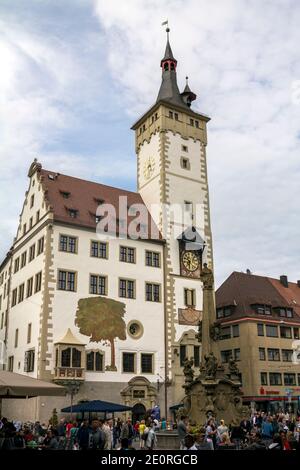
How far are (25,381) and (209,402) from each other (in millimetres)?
9309

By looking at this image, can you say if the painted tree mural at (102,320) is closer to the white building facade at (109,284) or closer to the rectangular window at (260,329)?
the white building facade at (109,284)

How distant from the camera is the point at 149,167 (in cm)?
4978

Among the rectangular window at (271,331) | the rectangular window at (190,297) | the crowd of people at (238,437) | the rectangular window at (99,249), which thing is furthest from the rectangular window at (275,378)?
the crowd of people at (238,437)

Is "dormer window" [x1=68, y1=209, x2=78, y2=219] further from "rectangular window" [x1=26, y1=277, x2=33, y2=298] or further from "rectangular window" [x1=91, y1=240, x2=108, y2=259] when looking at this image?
"rectangular window" [x1=26, y1=277, x2=33, y2=298]

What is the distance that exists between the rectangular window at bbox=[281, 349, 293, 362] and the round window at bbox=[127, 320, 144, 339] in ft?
65.6

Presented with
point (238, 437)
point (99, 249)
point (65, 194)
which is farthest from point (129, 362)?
point (238, 437)

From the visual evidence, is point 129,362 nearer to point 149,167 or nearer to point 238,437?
point 149,167

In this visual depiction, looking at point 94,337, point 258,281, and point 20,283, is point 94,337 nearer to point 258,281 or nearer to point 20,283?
point 20,283

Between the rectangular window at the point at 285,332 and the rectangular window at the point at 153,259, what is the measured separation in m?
19.2

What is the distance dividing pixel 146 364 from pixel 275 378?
17.7 meters

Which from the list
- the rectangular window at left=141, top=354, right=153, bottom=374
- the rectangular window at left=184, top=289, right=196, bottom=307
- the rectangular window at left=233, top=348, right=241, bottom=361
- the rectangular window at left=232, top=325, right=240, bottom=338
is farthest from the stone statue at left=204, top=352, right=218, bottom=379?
the rectangular window at left=232, top=325, right=240, bottom=338

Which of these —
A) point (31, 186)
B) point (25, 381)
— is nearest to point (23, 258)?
point (31, 186)

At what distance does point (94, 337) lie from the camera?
38094mm
